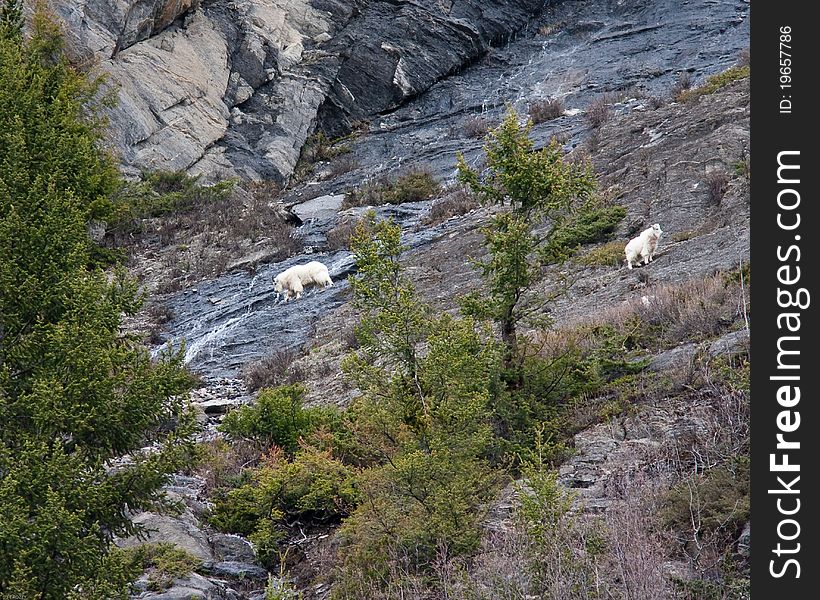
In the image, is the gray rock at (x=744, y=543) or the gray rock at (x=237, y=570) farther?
the gray rock at (x=237, y=570)

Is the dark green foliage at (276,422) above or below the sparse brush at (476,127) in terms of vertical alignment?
below

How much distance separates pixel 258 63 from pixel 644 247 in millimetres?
26439

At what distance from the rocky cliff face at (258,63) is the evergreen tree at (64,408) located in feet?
77.7

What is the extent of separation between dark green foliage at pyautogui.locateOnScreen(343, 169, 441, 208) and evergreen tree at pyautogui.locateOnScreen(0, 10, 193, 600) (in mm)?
18572

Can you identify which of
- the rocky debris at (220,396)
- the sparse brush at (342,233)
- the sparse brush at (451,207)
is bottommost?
the rocky debris at (220,396)

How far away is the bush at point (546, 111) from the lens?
108ft

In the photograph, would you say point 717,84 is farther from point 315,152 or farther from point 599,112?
point 315,152

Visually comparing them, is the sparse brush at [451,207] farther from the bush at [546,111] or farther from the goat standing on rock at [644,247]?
the goat standing on rock at [644,247]

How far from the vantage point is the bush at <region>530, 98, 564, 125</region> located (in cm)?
3294

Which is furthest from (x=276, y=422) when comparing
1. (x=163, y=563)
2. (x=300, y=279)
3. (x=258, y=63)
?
(x=258, y=63)

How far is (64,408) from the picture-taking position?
8.19 metres

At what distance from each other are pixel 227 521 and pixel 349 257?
13297mm

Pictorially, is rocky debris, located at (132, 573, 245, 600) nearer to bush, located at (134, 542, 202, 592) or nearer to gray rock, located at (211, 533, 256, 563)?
bush, located at (134, 542, 202, 592)

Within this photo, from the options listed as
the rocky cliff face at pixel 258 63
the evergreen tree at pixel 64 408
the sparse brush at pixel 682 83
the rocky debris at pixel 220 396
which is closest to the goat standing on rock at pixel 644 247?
the rocky debris at pixel 220 396
